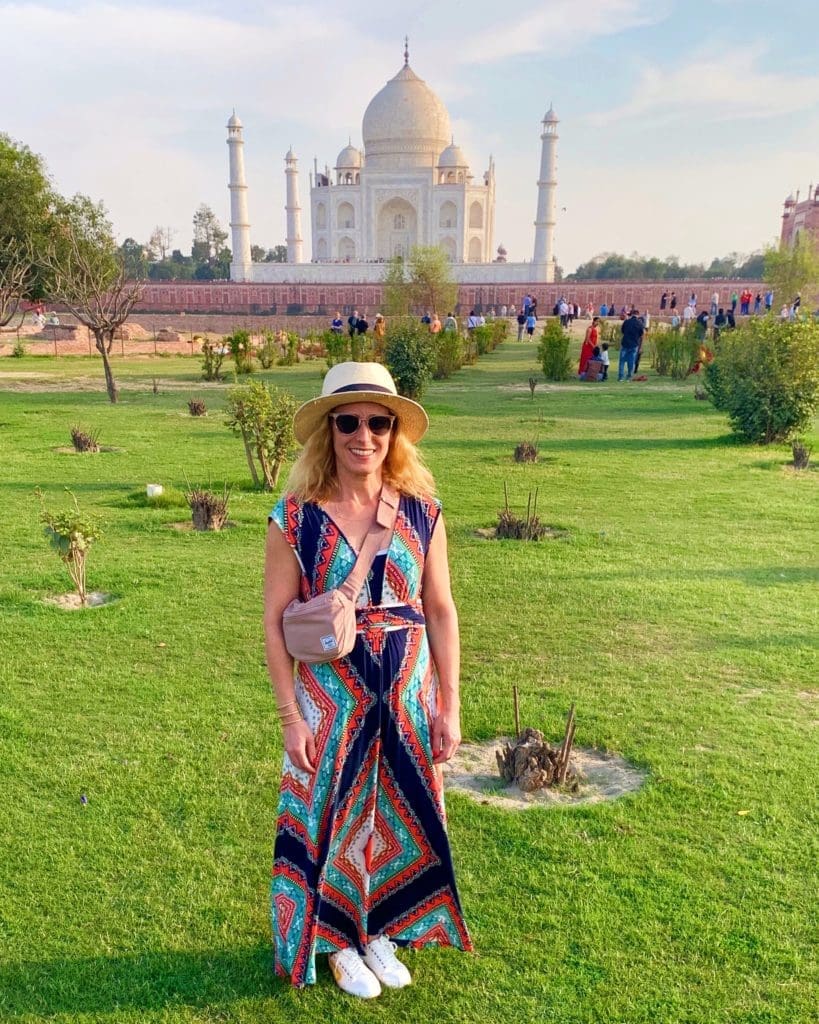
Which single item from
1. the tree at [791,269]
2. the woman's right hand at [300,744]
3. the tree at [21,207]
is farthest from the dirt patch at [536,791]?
the tree at [791,269]

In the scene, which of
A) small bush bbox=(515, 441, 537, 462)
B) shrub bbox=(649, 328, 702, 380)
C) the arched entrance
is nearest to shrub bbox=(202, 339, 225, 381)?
shrub bbox=(649, 328, 702, 380)

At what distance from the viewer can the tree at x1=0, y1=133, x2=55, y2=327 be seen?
16.9m

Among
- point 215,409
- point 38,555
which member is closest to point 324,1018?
point 38,555

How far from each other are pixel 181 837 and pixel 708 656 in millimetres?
2532

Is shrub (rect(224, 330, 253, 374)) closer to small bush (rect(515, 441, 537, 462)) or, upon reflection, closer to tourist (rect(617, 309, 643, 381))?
Answer: tourist (rect(617, 309, 643, 381))

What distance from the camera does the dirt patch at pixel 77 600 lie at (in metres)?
4.52

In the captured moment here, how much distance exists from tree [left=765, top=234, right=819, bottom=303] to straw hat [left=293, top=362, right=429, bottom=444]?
30.6 meters

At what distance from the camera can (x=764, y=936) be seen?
2229 mm

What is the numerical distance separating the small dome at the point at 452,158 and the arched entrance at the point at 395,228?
10.0 ft

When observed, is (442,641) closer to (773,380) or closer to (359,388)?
(359,388)

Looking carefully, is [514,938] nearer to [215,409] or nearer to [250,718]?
[250,718]

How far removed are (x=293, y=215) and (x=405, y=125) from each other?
868 cm

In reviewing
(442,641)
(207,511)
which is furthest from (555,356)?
(442,641)

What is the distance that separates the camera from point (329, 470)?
1.89 m
